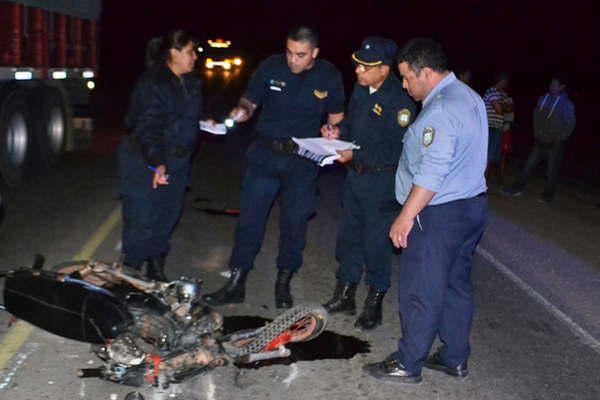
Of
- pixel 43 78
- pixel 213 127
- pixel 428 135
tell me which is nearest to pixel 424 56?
pixel 428 135

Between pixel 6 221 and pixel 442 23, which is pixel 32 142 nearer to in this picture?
pixel 6 221

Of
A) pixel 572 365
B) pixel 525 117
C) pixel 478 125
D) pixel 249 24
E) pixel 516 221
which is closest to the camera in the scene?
pixel 478 125

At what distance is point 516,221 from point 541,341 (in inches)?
166

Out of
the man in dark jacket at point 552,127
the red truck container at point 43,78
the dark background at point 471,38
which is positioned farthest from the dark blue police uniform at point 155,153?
the dark background at point 471,38

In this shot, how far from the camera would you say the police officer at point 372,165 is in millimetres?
5375

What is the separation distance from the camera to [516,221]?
9.83 metres

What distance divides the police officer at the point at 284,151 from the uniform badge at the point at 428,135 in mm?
1630

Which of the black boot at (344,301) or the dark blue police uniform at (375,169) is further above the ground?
the dark blue police uniform at (375,169)

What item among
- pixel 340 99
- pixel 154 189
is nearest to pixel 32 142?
pixel 154 189

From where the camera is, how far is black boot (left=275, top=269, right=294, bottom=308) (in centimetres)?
616

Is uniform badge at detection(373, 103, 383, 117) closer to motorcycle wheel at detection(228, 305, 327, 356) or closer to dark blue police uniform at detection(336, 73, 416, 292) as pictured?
dark blue police uniform at detection(336, 73, 416, 292)

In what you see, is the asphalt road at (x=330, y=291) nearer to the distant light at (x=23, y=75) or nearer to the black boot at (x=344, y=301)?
the black boot at (x=344, y=301)

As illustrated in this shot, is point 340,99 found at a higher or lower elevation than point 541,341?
higher

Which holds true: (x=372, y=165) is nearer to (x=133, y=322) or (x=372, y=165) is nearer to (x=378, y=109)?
(x=378, y=109)
